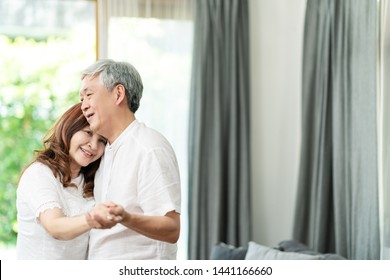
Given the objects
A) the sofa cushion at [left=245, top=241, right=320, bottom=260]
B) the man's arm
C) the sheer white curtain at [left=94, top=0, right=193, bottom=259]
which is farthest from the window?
the sofa cushion at [left=245, top=241, right=320, bottom=260]

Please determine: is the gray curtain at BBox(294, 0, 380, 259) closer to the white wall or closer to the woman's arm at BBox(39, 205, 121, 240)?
the white wall

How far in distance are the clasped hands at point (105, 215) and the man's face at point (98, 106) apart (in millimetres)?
132

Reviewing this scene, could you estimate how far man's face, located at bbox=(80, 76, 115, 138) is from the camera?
3.59 ft

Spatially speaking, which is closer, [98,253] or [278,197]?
[98,253]

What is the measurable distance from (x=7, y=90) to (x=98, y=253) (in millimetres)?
835

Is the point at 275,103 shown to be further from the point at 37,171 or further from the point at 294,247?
the point at 37,171

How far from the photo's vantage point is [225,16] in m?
2.04

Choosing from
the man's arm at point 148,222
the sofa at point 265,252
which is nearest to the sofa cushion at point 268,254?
the sofa at point 265,252

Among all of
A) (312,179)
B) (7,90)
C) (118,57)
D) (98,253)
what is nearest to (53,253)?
(98,253)

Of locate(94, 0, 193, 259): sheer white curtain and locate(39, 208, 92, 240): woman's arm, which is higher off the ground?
locate(94, 0, 193, 259): sheer white curtain

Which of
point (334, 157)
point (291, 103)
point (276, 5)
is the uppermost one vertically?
point (276, 5)

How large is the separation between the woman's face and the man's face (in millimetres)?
12

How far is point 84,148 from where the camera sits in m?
1.10
